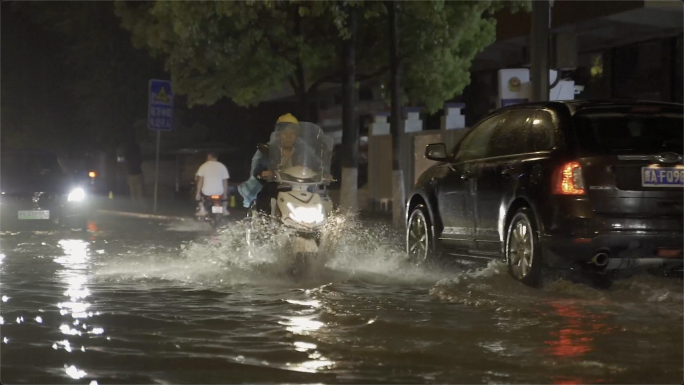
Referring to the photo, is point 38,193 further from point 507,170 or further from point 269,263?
point 507,170

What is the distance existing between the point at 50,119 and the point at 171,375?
3938 cm

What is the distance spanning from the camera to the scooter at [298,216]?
1126 cm

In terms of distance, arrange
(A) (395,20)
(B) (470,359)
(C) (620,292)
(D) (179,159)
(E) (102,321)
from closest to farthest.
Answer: (B) (470,359)
(E) (102,321)
(C) (620,292)
(A) (395,20)
(D) (179,159)

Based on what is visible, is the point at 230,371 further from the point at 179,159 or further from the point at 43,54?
the point at 43,54

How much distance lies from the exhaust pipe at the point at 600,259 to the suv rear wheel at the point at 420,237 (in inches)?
109

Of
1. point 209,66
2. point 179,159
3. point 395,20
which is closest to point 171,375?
point 395,20

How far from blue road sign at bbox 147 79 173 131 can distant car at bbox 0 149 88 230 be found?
16.8 feet

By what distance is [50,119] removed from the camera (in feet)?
145

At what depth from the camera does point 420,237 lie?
12.3 m

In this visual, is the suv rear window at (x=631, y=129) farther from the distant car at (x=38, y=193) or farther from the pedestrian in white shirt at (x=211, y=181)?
the distant car at (x=38, y=193)

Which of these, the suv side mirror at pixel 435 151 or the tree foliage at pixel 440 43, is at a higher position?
the tree foliage at pixel 440 43

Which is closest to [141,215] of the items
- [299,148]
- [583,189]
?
[299,148]

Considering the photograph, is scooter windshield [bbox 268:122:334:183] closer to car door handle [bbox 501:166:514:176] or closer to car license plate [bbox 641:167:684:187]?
car door handle [bbox 501:166:514:176]

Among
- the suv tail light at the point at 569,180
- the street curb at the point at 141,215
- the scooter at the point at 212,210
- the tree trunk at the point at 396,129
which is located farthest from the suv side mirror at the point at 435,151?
the street curb at the point at 141,215
